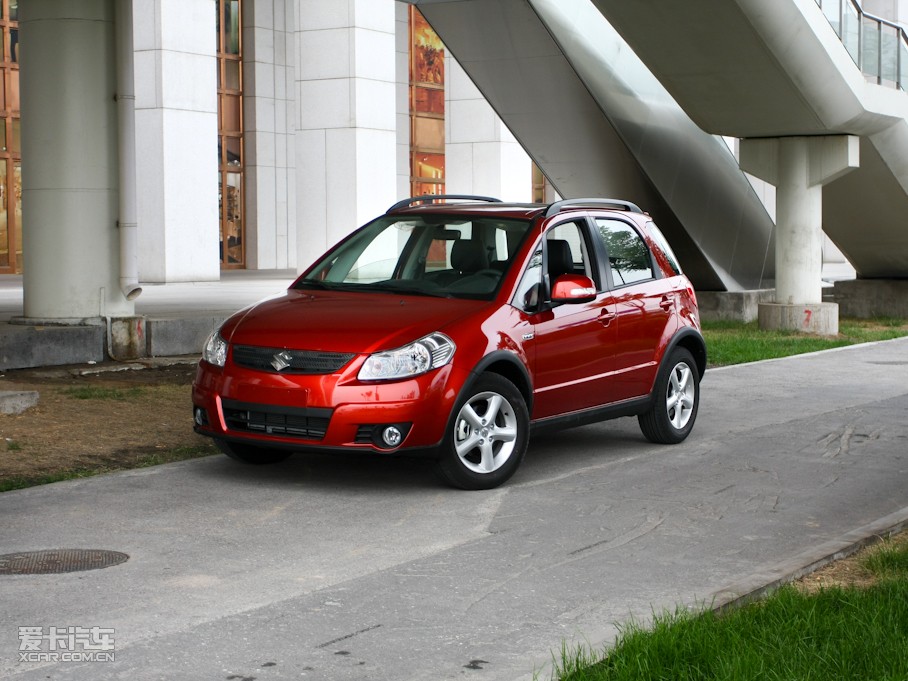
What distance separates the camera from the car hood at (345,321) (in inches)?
303

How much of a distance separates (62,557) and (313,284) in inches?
127

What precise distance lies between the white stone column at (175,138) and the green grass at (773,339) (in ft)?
39.0

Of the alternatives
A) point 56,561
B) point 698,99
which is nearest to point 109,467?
point 56,561

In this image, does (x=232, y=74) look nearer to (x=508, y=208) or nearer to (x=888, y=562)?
(x=508, y=208)

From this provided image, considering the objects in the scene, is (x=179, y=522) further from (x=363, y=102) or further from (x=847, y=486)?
(x=363, y=102)

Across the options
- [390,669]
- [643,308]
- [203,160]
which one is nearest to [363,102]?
[203,160]

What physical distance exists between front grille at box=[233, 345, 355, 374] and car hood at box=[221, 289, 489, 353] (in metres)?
0.03

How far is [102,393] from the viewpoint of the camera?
11961mm

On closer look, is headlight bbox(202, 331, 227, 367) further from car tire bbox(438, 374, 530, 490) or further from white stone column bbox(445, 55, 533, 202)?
white stone column bbox(445, 55, 533, 202)

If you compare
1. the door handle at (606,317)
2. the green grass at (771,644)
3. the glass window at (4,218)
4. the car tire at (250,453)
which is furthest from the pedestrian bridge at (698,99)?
the glass window at (4,218)

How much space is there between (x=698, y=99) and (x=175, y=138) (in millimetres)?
13720

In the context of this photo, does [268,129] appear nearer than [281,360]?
No

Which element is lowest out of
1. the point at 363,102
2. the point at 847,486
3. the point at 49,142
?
the point at 847,486

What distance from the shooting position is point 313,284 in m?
9.06
